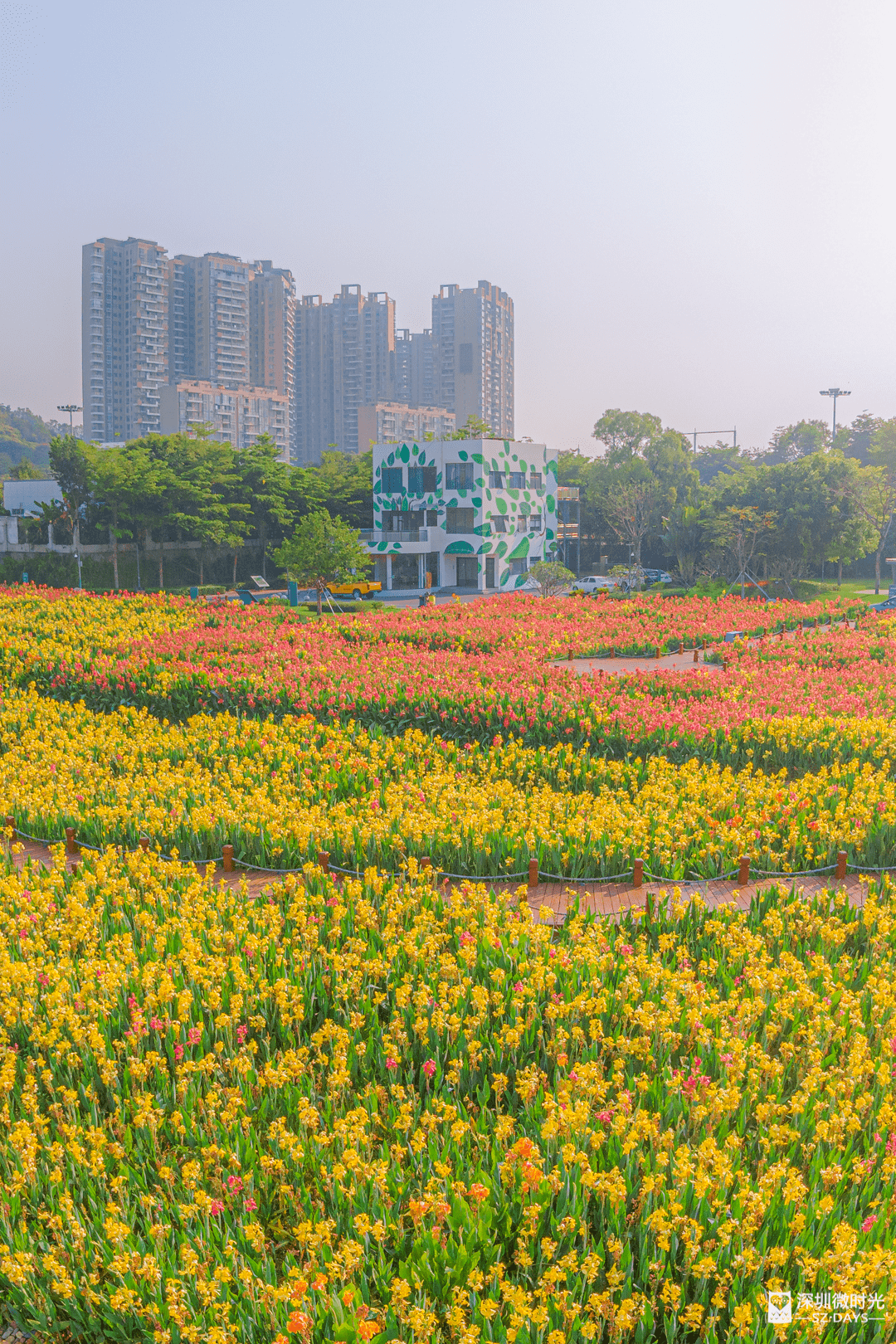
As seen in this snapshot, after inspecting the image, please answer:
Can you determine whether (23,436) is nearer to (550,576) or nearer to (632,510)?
(632,510)

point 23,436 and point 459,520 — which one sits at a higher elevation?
point 23,436

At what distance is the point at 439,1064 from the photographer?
5.23 metres

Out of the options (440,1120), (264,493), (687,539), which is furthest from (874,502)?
(440,1120)

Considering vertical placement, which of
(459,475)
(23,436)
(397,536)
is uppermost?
(23,436)

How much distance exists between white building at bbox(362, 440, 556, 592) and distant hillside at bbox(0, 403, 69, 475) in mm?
76800

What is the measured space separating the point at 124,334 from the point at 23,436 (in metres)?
32.7

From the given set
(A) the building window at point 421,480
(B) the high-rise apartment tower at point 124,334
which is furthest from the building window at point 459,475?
(B) the high-rise apartment tower at point 124,334

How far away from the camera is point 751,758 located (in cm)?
1200

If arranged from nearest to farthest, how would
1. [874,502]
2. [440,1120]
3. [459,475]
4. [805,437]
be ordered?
1. [440,1120]
2. [874,502]
3. [459,475]
4. [805,437]

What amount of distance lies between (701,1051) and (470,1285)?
2.09 meters

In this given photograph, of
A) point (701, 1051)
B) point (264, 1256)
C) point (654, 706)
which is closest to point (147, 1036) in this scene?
point (264, 1256)

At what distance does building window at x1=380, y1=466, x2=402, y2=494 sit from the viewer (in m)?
55.2

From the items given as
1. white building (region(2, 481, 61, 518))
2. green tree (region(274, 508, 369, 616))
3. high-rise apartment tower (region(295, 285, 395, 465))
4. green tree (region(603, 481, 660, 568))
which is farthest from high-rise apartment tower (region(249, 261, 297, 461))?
green tree (region(274, 508, 369, 616))

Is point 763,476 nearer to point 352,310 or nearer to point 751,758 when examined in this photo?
point 751,758
